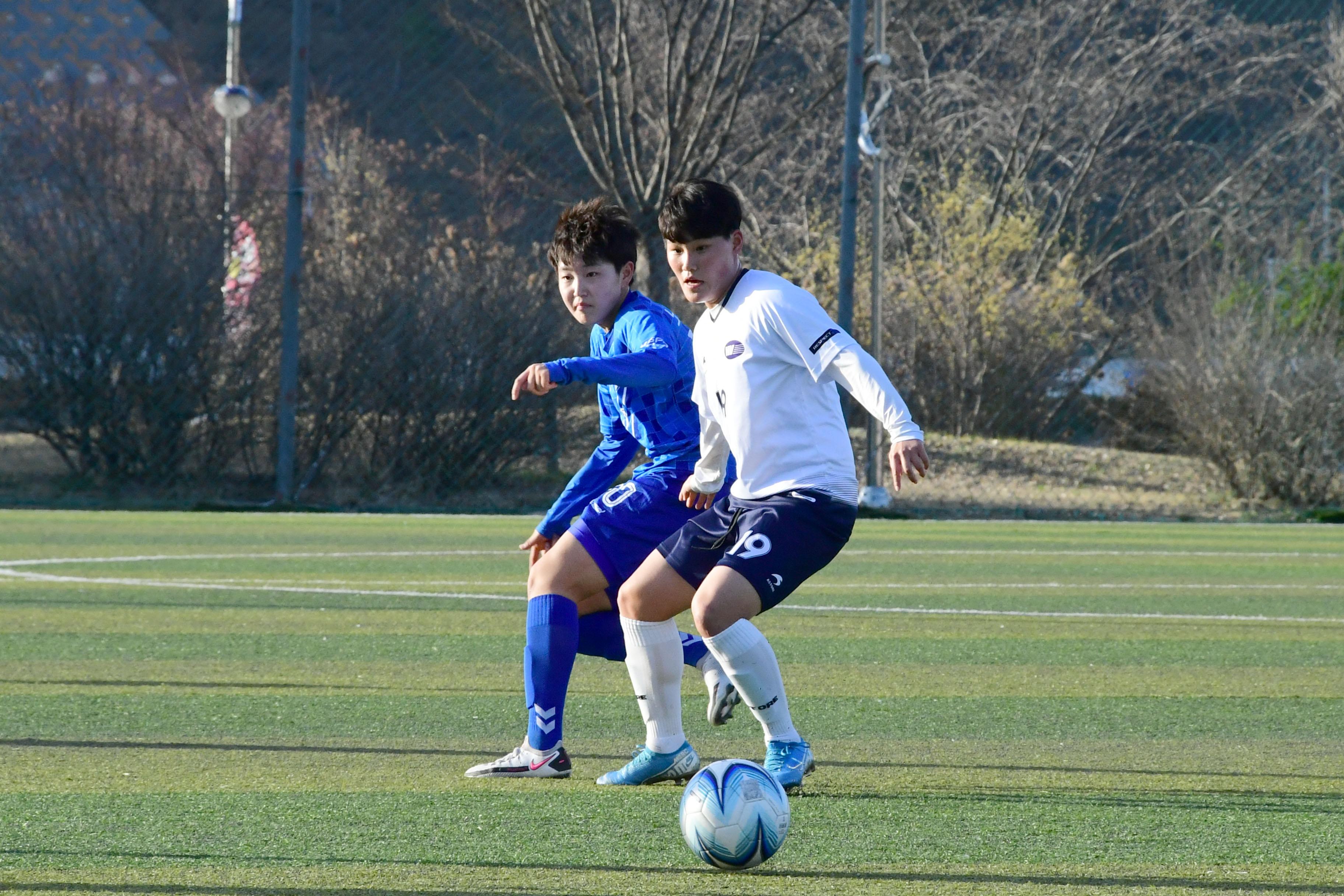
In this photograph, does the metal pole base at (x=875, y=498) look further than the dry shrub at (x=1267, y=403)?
No

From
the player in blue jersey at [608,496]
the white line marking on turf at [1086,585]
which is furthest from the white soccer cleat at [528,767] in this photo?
the white line marking on turf at [1086,585]

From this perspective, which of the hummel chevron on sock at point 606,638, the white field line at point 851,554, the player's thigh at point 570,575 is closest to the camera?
the player's thigh at point 570,575

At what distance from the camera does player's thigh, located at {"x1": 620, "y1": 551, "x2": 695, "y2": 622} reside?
14.2ft

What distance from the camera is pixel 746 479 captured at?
426cm

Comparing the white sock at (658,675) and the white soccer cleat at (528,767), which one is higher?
the white sock at (658,675)

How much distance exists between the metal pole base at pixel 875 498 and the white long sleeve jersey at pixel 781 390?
10.0 m

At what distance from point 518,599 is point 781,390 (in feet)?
15.0

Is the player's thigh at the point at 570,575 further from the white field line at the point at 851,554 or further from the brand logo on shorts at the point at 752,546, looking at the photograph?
the white field line at the point at 851,554

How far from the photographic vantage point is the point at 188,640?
7016 mm

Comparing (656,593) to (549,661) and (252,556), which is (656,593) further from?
(252,556)

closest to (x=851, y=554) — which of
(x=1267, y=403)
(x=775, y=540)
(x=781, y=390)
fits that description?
(x=1267, y=403)

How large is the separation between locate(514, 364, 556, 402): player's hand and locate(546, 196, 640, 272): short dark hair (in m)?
0.72

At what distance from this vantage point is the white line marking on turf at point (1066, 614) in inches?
320

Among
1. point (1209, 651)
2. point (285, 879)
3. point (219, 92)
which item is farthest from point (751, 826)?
point (219, 92)
